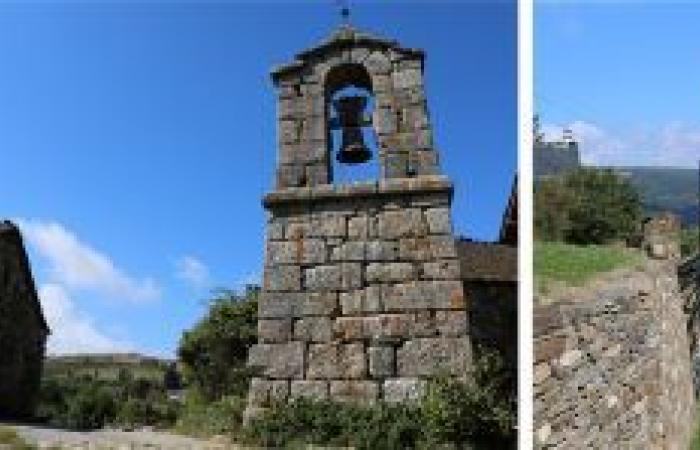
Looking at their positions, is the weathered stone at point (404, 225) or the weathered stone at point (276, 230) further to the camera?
the weathered stone at point (276, 230)

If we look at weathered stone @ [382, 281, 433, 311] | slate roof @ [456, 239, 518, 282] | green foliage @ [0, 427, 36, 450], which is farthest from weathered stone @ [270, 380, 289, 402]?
slate roof @ [456, 239, 518, 282]

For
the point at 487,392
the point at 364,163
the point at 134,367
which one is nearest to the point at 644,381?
the point at 487,392

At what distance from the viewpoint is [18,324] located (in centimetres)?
1122

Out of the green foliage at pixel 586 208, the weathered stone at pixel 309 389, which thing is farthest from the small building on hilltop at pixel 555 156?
the weathered stone at pixel 309 389

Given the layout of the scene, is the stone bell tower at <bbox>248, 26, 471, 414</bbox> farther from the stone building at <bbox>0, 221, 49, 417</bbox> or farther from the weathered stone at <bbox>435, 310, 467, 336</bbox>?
the stone building at <bbox>0, 221, 49, 417</bbox>

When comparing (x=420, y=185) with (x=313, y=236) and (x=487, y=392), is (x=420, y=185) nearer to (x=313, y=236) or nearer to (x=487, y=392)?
(x=313, y=236)

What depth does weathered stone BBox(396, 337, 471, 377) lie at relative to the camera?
8617 mm

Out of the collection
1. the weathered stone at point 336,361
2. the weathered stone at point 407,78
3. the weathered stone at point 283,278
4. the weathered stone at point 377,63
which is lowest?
the weathered stone at point 336,361

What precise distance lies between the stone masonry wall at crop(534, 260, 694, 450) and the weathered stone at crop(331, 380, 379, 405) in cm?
187

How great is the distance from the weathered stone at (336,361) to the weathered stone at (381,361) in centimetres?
6

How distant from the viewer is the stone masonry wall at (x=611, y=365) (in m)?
6.47

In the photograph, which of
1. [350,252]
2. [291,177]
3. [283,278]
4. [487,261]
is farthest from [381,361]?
[487,261]

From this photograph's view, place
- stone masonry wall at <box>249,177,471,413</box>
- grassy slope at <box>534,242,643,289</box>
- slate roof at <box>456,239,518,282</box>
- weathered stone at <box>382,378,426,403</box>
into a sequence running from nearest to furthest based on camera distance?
1. grassy slope at <box>534,242,643,289</box>
2. weathered stone at <box>382,378,426,403</box>
3. stone masonry wall at <box>249,177,471,413</box>
4. slate roof at <box>456,239,518,282</box>

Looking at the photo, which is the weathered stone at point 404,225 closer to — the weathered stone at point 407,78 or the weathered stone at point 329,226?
the weathered stone at point 329,226
